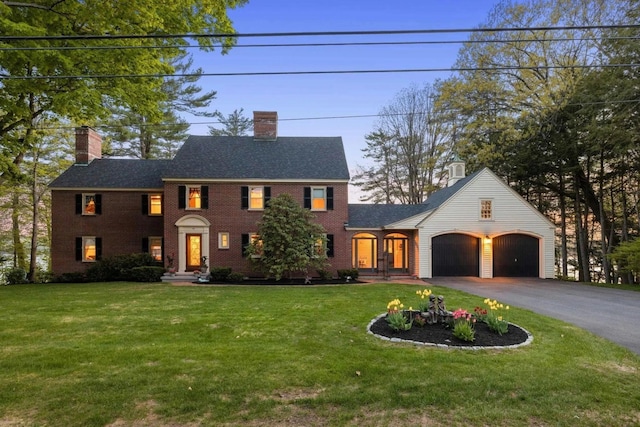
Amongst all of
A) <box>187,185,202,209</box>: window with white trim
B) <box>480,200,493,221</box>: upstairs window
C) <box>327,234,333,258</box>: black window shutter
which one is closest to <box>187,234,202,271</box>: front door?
<box>187,185,202,209</box>: window with white trim

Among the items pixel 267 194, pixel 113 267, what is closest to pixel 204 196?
pixel 267 194

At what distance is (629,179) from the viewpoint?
1831 centimetres

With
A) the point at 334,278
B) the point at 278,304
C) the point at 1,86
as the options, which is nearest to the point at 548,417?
the point at 278,304

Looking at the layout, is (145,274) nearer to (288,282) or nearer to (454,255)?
(288,282)

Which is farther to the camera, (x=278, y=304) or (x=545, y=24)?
(x=545, y=24)

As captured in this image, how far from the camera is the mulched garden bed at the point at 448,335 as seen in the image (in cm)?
595

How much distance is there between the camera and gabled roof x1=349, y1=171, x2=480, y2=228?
61.2 ft

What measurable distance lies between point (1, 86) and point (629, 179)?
2895 cm

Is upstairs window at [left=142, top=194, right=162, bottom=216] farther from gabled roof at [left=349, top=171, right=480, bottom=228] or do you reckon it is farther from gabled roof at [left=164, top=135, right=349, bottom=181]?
gabled roof at [left=349, top=171, right=480, bottom=228]

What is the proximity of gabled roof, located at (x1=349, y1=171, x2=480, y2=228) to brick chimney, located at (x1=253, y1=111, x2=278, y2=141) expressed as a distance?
6973 mm

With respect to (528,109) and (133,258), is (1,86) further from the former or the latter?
(528,109)

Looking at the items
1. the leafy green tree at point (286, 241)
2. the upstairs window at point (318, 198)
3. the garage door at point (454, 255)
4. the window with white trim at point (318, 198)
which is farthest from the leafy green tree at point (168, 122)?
the garage door at point (454, 255)

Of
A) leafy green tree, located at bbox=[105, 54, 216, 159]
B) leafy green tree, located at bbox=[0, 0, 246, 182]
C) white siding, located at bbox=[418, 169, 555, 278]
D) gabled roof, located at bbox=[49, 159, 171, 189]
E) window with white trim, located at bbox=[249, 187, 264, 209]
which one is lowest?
white siding, located at bbox=[418, 169, 555, 278]

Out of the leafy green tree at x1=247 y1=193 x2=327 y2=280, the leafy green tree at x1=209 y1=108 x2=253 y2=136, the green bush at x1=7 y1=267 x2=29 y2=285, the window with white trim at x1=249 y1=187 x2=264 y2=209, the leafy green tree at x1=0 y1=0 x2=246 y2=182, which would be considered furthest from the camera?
the leafy green tree at x1=209 y1=108 x2=253 y2=136
